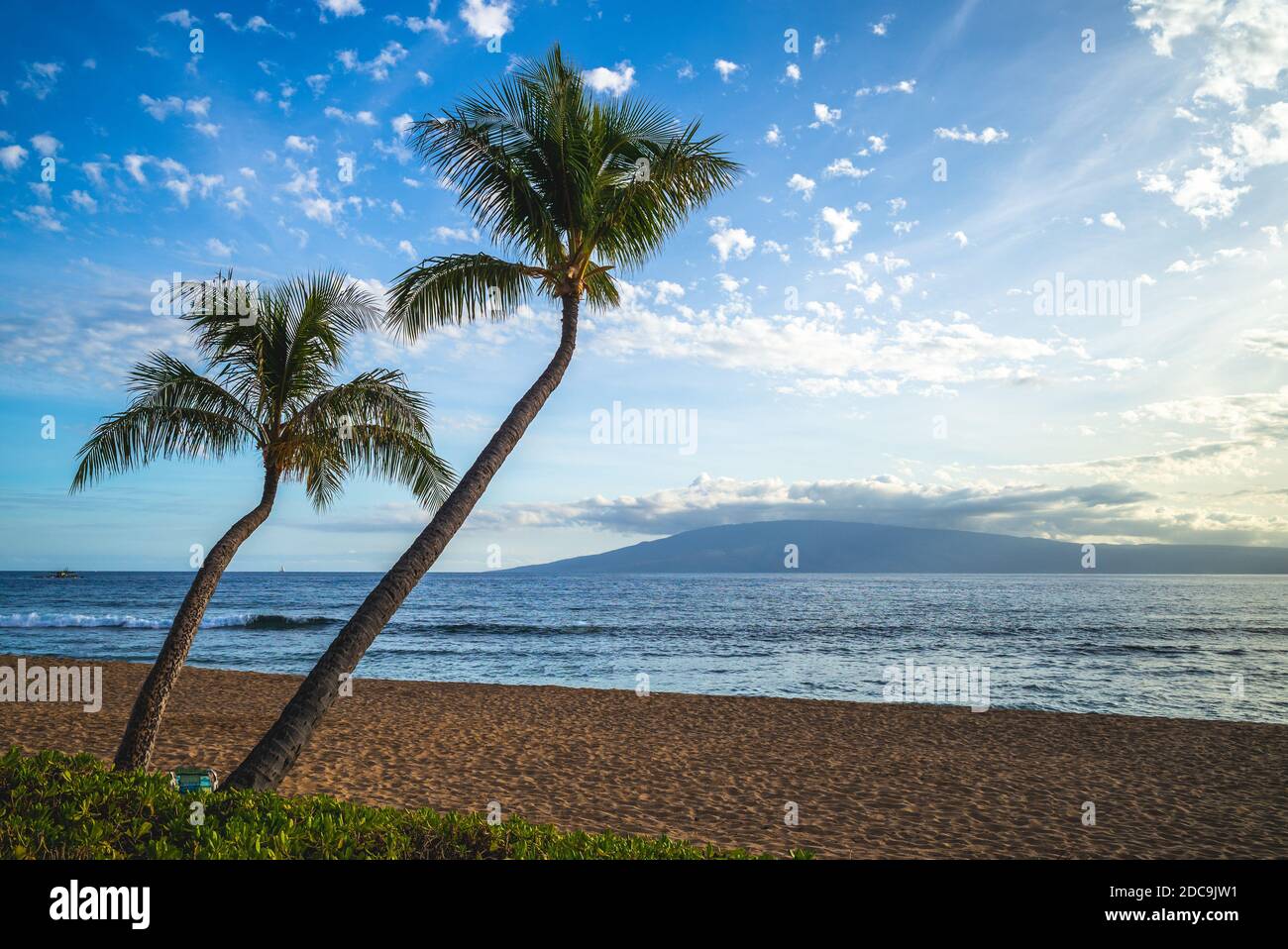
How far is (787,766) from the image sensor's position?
11258 mm

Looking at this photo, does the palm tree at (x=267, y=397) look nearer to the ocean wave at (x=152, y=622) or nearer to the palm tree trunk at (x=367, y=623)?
the palm tree trunk at (x=367, y=623)

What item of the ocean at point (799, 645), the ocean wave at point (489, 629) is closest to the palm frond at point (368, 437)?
the ocean at point (799, 645)

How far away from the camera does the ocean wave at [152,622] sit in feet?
141

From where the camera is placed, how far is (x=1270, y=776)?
11.0 m

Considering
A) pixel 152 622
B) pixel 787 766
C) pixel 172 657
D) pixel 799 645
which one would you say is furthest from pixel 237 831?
pixel 152 622

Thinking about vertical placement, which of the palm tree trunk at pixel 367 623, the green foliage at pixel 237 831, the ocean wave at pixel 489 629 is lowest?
the ocean wave at pixel 489 629

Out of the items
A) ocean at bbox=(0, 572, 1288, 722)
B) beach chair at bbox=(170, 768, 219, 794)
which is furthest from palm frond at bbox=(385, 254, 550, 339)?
ocean at bbox=(0, 572, 1288, 722)

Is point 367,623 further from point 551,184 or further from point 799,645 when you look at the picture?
point 799,645

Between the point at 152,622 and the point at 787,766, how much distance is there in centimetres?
4633

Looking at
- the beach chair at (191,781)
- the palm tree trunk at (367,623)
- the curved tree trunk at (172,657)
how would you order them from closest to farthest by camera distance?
the beach chair at (191,781)
the palm tree trunk at (367,623)
the curved tree trunk at (172,657)

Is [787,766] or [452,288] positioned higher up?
[452,288]

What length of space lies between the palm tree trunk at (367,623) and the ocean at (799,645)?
53.9ft

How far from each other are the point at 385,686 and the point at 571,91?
16.5 m
